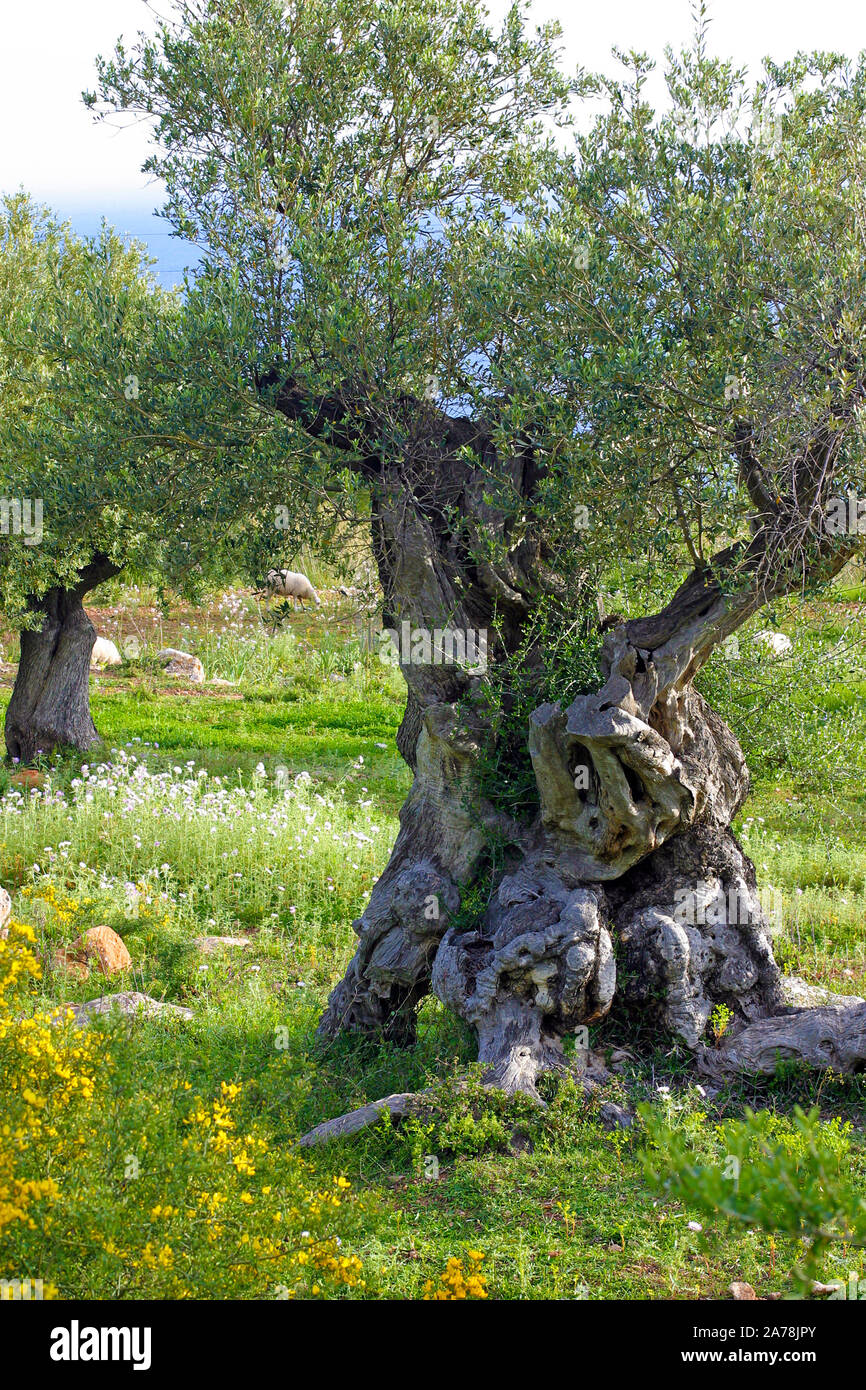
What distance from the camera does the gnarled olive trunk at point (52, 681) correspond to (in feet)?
50.3

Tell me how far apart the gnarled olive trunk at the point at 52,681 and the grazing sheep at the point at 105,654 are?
6.72 m

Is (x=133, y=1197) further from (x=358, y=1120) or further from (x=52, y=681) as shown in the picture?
(x=52, y=681)

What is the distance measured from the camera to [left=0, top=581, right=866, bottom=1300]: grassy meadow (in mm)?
4082

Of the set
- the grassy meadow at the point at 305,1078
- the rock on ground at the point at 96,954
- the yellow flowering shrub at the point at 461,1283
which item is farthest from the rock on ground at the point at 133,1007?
the yellow flowering shrub at the point at 461,1283

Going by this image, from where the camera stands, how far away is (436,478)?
6.93 metres

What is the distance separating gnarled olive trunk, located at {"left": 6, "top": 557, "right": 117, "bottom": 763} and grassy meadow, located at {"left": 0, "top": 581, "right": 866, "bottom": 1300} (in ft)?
2.29

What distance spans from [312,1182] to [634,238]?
520 cm

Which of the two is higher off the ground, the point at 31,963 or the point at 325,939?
the point at 31,963

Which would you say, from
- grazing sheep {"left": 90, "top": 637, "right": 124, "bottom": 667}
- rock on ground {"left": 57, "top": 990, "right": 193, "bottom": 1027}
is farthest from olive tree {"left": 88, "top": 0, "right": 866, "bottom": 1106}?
grazing sheep {"left": 90, "top": 637, "right": 124, "bottom": 667}

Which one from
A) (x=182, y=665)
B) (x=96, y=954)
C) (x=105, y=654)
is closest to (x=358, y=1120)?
(x=96, y=954)

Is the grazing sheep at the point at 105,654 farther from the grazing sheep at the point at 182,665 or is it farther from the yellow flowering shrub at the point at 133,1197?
the yellow flowering shrub at the point at 133,1197

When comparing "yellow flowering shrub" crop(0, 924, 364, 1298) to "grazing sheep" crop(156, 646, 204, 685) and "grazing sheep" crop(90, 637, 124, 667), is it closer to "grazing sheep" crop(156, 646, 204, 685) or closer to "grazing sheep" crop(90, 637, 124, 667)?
"grazing sheep" crop(156, 646, 204, 685)
